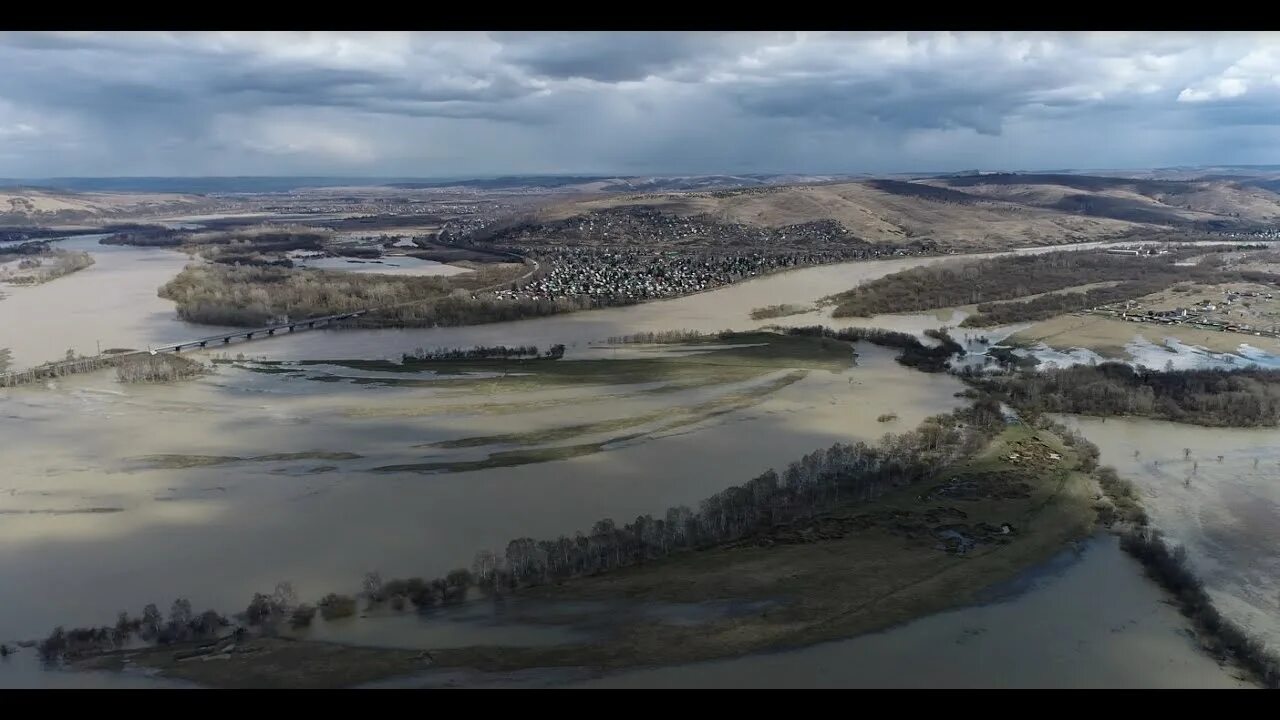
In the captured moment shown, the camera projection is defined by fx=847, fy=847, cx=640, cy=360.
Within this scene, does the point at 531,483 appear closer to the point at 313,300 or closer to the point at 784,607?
the point at 784,607

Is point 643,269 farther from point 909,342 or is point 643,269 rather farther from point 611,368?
point 611,368

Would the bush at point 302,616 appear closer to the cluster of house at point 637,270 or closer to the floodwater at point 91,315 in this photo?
the floodwater at point 91,315

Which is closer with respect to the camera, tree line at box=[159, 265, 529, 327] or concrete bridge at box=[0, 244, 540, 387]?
concrete bridge at box=[0, 244, 540, 387]

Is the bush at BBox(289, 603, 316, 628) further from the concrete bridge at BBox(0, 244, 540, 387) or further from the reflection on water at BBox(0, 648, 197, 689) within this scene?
the concrete bridge at BBox(0, 244, 540, 387)

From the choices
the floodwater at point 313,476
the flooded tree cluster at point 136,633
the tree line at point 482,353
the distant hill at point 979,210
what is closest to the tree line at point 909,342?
the floodwater at point 313,476

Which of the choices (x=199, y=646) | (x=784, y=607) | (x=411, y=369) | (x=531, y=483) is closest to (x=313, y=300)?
(x=411, y=369)

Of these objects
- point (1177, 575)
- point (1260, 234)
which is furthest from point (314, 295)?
point (1260, 234)

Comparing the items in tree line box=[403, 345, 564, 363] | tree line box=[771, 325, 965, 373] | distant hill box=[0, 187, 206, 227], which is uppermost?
distant hill box=[0, 187, 206, 227]

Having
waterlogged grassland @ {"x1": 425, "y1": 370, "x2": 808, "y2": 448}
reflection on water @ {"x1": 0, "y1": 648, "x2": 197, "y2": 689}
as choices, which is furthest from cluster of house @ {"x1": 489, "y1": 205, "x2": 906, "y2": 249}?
reflection on water @ {"x1": 0, "y1": 648, "x2": 197, "y2": 689}
